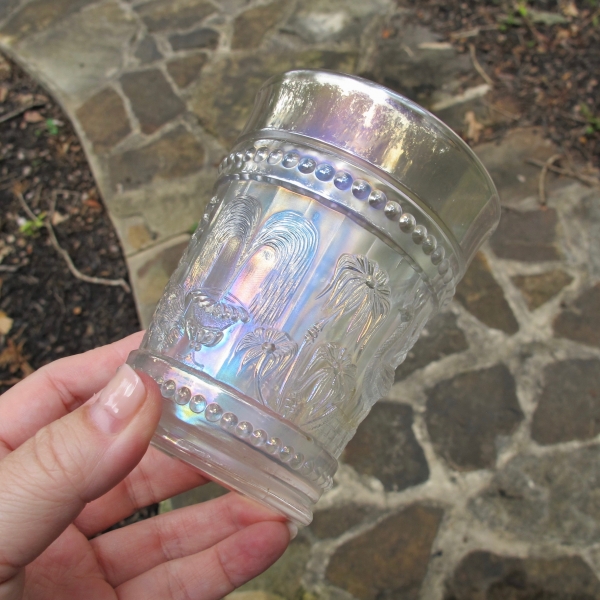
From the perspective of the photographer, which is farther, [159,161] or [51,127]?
[51,127]

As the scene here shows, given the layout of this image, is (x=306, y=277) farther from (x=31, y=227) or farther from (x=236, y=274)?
(x=31, y=227)

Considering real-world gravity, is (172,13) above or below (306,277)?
above

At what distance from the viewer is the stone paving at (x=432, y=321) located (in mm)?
1944

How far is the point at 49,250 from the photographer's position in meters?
2.69

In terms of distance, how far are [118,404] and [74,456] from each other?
0.11 metres

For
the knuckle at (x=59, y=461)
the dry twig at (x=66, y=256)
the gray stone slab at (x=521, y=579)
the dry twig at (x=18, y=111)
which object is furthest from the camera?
the dry twig at (x=18, y=111)

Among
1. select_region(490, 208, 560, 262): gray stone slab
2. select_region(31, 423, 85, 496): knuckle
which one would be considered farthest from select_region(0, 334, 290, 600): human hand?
select_region(490, 208, 560, 262): gray stone slab

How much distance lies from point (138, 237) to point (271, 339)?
186cm

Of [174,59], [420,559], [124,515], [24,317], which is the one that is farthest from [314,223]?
[174,59]

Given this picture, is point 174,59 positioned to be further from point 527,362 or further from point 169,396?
point 169,396

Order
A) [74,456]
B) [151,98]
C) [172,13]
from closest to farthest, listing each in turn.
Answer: [74,456] → [151,98] → [172,13]

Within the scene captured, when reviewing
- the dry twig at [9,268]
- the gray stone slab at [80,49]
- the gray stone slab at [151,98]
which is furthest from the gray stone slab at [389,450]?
the gray stone slab at [80,49]

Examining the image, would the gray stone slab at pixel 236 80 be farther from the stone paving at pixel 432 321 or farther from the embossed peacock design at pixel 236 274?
the embossed peacock design at pixel 236 274

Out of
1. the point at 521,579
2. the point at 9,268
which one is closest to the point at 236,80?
the point at 9,268
